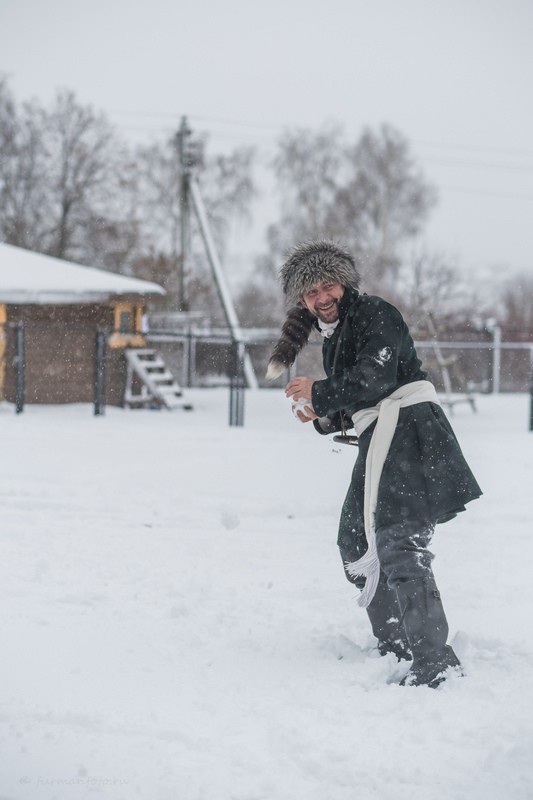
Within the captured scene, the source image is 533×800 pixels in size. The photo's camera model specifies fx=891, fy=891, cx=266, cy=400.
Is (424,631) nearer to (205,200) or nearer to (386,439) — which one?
(386,439)

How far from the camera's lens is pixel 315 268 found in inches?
120

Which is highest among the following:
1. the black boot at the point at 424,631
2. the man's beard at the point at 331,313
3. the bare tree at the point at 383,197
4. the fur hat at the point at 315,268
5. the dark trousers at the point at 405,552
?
the bare tree at the point at 383,197

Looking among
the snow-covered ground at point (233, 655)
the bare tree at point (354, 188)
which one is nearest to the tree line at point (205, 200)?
the bare tree at point (354, 188)

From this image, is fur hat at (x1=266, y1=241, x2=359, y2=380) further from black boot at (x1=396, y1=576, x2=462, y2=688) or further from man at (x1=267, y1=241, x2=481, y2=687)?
black boot at (x1=396, y1=576, x2=462, y2=688)

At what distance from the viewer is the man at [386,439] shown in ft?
9.57

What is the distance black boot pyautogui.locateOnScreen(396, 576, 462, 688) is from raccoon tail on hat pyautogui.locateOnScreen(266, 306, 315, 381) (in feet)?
2.80

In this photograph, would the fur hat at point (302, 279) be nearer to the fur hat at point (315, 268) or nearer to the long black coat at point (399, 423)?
the fur hat at point (315, 268)

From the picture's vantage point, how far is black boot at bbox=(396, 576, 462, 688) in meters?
2.90

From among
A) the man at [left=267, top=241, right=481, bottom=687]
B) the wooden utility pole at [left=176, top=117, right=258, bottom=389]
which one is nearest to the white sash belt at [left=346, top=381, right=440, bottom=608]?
the man at [left=267, top=241, right=481, bottom=687]

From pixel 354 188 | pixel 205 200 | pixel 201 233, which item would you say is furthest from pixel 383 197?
pixel 201 233

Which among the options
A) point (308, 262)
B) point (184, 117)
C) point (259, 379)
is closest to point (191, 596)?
point (308, 262)

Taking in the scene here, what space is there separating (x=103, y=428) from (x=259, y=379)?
13.3 meters

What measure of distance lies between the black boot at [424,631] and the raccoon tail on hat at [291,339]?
2.80ft

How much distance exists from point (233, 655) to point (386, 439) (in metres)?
1.00
